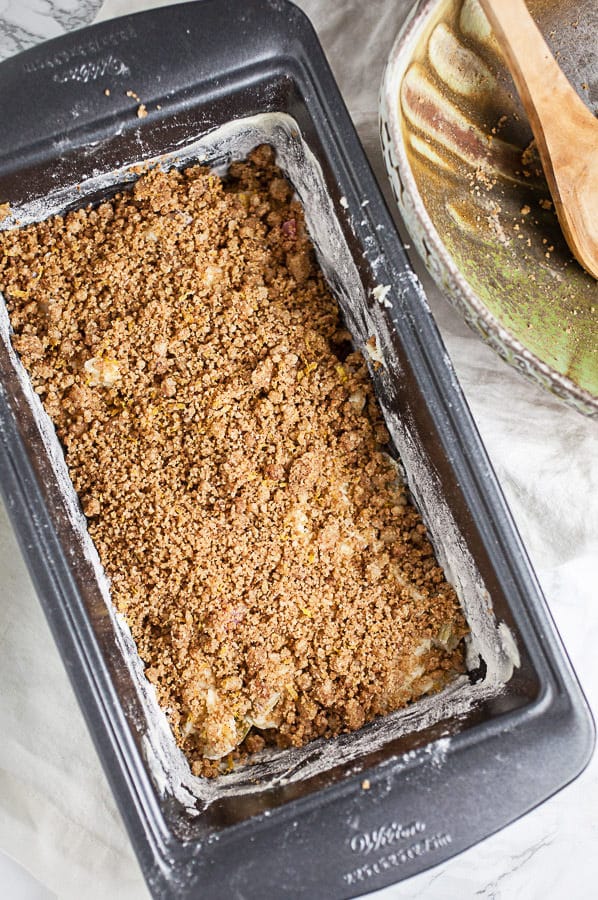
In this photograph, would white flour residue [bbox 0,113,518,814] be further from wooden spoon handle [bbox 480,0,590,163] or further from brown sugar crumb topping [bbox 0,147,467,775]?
wooden spoon handle [bbox 480,0,590,163]

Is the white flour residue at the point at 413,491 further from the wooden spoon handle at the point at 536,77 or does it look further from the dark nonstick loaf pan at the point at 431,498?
the wooden spoon handle at the point at 536,77

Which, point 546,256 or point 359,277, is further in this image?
point 546,256

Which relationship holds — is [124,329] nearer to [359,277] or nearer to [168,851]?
[359,277]

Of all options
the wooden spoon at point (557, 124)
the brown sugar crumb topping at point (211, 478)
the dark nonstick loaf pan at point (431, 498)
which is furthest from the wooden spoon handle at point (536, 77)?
the brown sugar crumb topping at point (211, 478)

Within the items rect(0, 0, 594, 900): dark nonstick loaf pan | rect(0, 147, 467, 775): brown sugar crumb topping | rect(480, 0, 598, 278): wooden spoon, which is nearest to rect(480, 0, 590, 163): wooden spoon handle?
rect(480, 0, 598, 278): wooden spoon

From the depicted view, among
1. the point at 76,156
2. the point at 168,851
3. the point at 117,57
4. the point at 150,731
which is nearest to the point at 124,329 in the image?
the point at 76,156

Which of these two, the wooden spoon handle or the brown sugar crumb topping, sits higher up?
the wooden spoon handle
